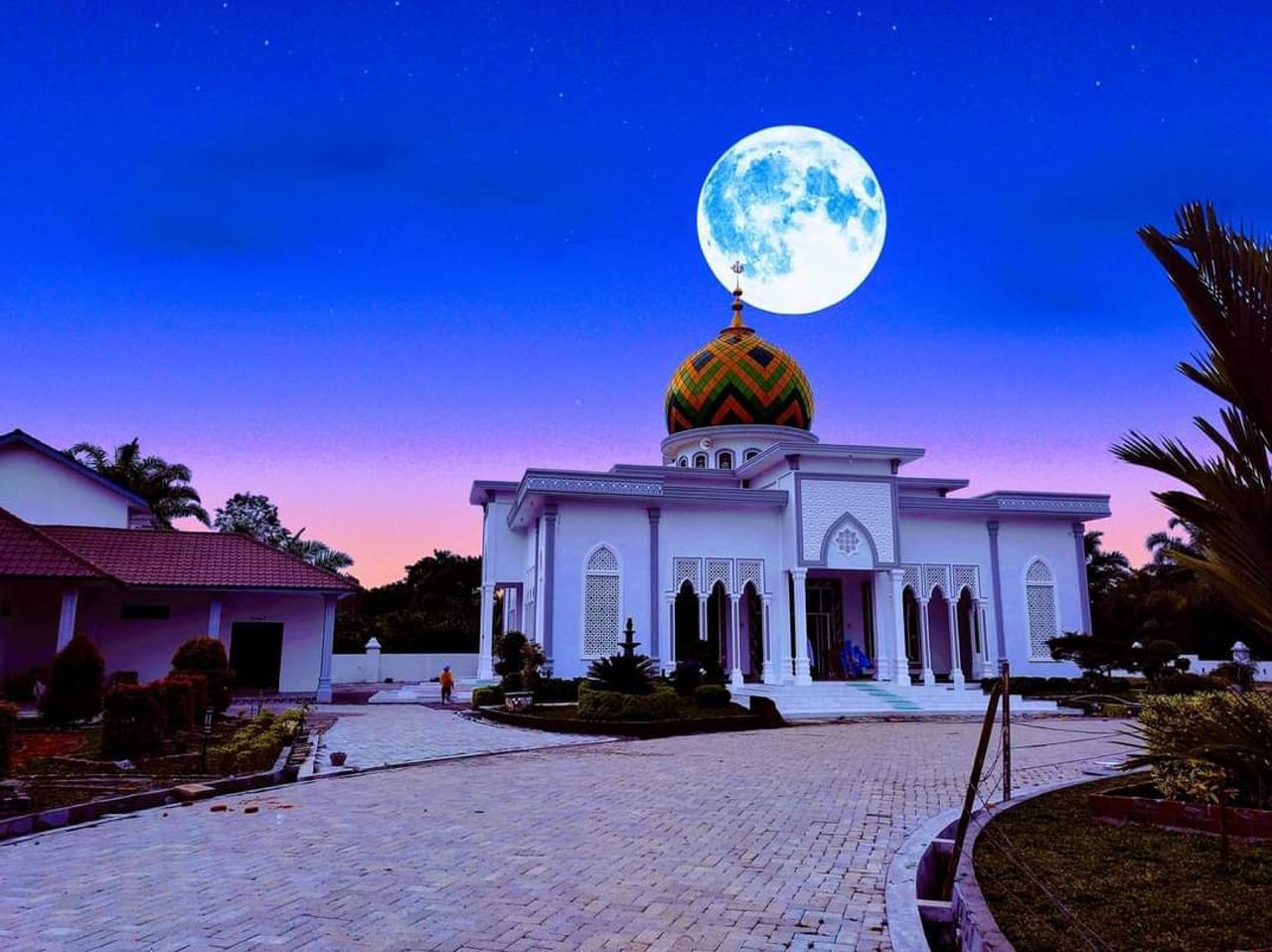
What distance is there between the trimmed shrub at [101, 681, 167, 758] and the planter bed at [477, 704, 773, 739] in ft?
21.0

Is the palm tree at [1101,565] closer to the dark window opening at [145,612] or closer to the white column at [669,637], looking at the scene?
the white column at [669,637]

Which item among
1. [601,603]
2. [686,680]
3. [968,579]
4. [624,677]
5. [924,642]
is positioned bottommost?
[686,680]

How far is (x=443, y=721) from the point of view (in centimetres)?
1688

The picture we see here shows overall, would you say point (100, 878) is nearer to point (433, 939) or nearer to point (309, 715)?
point (433, 939)

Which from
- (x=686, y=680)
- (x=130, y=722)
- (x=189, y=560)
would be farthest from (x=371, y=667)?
(x=130, y=722)

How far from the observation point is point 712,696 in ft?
57.5

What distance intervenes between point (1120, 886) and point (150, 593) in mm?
21398

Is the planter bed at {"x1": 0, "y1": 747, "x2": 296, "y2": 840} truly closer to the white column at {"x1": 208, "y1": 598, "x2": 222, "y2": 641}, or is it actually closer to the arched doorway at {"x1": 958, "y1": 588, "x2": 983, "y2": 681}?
the white column at {"x1": 208, "y1": 598, "x2": 222, "y2": 641}

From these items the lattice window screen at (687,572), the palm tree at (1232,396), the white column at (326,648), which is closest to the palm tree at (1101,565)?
the lattice window screen at (687,572)

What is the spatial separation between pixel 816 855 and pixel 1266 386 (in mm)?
3926

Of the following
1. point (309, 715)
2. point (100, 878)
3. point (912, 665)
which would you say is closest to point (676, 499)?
point (912, 665)

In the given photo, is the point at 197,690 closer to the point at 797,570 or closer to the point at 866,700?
the point at 866,700

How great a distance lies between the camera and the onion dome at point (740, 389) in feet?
97.8

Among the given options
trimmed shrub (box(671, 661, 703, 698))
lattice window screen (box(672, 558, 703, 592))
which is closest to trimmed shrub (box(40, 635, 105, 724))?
trimmed shrub (box(671, 661, 703, 698))
